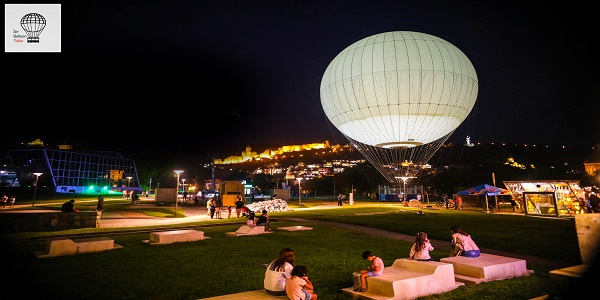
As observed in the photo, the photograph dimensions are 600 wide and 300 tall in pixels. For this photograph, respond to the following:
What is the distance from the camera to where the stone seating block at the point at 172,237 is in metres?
14.1

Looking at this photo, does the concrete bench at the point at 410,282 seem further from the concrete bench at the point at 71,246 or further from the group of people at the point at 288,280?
the concrete bench at the point at 71,246

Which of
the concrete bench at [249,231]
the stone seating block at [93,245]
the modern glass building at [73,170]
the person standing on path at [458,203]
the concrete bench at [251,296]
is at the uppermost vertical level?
the modern glass building at [73,170]

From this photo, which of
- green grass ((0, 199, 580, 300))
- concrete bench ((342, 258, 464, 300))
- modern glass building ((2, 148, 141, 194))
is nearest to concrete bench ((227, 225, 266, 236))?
green grass ((0, 199, 580, 300))

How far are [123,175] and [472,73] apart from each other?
114313 mm

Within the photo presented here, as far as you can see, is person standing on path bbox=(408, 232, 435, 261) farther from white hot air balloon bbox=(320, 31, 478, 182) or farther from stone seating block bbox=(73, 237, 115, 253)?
white hot air balloon bbox=(320, 31, 478, 182)

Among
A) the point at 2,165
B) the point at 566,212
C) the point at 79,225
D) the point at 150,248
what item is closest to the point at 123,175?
the point at 2,165

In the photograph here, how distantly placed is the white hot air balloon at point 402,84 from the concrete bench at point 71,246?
19.8m

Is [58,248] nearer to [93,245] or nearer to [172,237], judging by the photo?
[93,245]

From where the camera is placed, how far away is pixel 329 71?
2836 cm

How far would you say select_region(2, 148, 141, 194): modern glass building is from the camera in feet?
264

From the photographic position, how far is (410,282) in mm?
7211

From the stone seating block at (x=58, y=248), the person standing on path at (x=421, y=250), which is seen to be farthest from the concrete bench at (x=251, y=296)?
the stone seating block at (x=58, y=248)

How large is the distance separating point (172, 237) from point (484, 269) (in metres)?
12.4

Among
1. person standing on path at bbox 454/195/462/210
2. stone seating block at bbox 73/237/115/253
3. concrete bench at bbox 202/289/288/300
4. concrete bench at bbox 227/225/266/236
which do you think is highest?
stone seating block at bbox 73/237/115/253
